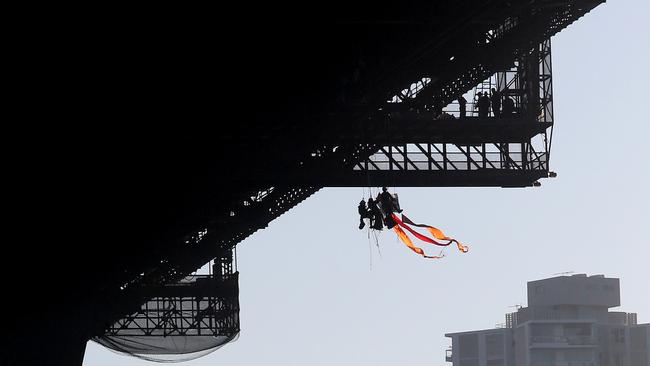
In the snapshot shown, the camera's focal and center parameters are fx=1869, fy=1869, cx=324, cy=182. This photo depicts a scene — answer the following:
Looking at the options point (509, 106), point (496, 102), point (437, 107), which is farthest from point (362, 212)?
point (509, 106)

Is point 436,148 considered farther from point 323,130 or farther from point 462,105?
point 323,130

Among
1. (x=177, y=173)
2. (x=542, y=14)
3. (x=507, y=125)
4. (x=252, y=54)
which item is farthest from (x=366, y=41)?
(x=507, y=125)

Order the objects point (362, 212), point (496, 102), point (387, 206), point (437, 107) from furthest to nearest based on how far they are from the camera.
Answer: point (496, 102)
point (437, 107)
point (362, 212)
point (387, 206)

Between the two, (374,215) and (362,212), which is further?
(362,212)

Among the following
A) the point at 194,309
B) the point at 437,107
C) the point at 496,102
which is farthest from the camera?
the point at 194,309

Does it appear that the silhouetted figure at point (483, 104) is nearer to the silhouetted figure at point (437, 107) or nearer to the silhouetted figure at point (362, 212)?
the silhouetted figure at point (437, 107)

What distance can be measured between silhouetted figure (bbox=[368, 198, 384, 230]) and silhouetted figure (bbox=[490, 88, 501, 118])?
12.3 metres

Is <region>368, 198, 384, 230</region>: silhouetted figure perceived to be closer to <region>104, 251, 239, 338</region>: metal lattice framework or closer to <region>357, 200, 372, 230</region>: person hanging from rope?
<region>357, 200, 372, 230</region>: person hanging from rope

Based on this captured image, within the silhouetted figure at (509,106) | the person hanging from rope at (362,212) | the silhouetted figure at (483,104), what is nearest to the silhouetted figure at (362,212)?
the person hanging from rope at (362,212)

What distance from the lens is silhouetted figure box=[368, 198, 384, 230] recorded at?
119 ft

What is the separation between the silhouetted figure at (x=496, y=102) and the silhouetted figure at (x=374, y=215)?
40.3 feet

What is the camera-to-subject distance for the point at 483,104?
48.6m

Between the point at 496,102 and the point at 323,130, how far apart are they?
11430 mm

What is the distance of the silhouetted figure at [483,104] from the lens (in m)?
48.4
